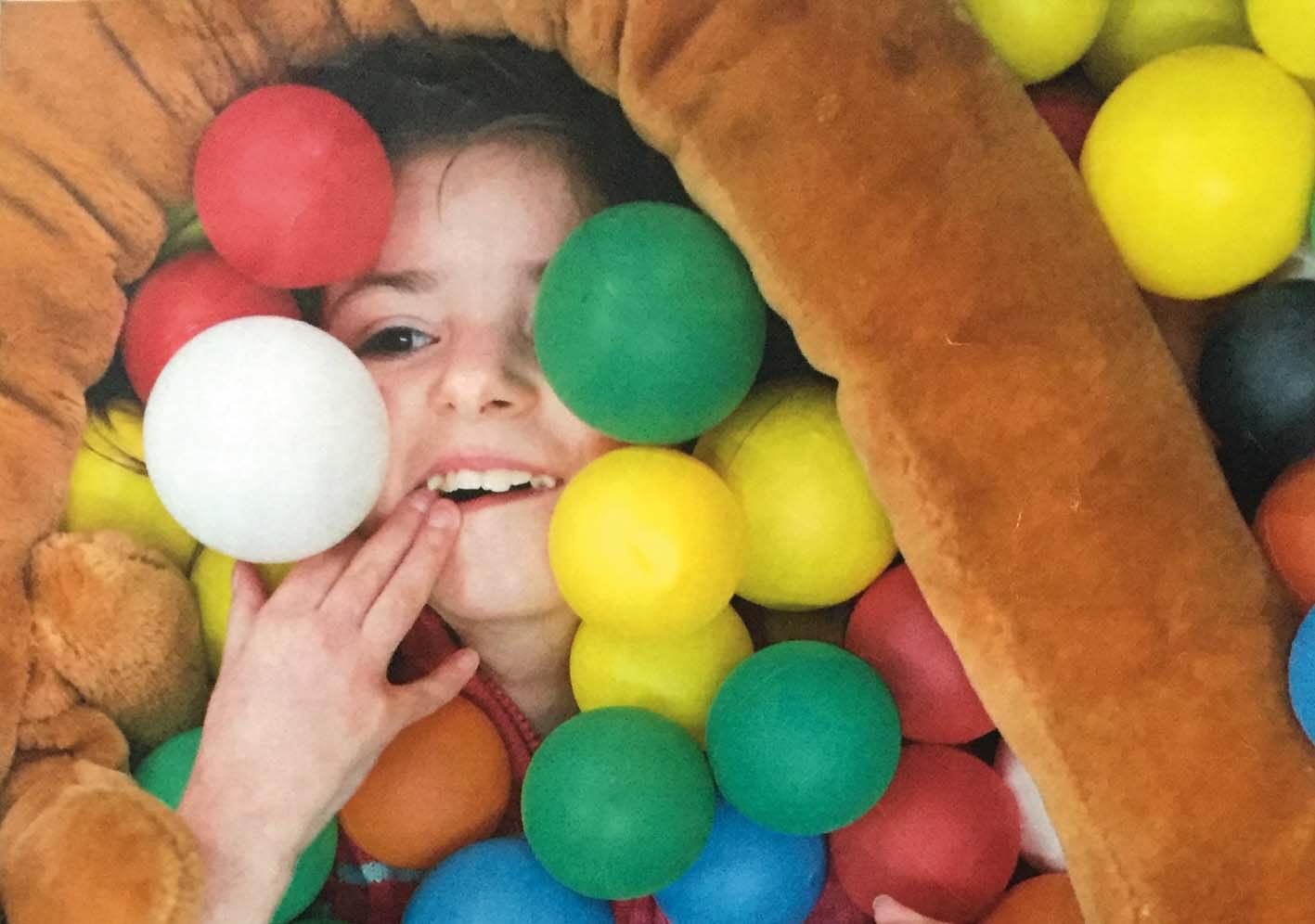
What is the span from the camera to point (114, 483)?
0.77 meters

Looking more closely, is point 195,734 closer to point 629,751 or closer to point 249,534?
point 249,534

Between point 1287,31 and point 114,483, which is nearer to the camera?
point 1287,31

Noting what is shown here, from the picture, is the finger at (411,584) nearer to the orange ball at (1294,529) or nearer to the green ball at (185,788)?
the green ball at (185,788)

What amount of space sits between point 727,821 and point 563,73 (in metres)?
0.49

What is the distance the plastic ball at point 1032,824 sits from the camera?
0.76 meters

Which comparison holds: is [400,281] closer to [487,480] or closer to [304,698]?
[487,480]

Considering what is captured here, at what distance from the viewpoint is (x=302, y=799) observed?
2.32 ft

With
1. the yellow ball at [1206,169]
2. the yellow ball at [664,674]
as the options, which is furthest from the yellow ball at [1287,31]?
the yellow ball at [664,674]

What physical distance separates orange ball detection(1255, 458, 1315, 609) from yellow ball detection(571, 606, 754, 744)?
33 cm

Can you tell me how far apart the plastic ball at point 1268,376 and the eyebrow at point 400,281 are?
0.49 meters

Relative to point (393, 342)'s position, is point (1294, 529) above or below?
below

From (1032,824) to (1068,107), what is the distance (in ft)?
1.54

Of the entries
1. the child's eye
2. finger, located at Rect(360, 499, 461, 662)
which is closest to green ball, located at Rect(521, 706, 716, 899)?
finger, located at Rect(360, 499, 461, 662)

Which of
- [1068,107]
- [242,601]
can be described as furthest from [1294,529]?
[242,601]
